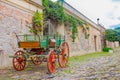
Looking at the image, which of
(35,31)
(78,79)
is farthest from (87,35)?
(78,79)

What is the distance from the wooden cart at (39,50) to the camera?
9188 millimetres


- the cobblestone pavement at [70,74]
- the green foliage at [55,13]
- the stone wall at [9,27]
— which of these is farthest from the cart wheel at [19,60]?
the green foliage at [55,13]

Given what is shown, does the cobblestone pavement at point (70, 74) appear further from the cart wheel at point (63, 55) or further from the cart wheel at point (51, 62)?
the cart wheel at point (63, 55)

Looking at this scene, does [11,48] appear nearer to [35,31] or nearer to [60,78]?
[35,31]

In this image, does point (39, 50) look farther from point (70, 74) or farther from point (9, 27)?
point (9, 27)

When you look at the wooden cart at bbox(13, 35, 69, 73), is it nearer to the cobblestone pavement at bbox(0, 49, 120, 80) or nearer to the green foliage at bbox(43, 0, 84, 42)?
the cobblestone pavement at bbox(0, 49, 120, 80)

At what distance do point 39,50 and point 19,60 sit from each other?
886 millimetres

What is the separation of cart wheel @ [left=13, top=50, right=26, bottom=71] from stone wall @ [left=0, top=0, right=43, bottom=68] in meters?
1.12

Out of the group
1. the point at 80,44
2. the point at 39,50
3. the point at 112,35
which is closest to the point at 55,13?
the point at 80,44

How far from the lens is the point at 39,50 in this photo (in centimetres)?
977

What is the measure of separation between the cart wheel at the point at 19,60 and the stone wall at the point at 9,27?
3.67 ft

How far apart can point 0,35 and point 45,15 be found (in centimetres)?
631

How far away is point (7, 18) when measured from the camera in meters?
11.2

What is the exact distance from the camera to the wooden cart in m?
9.19
